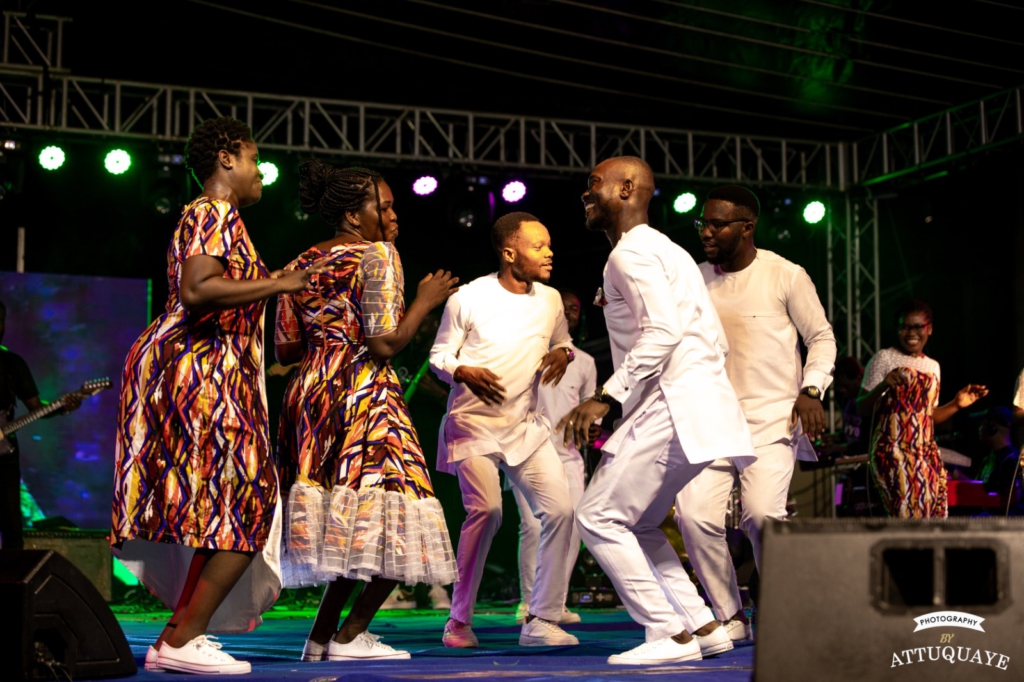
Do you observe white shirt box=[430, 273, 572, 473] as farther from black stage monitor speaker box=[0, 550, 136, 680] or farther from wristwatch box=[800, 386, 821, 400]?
black stage monitor speaker box=[0, 550, 136, 680]

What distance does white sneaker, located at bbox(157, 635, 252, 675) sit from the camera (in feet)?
12.2

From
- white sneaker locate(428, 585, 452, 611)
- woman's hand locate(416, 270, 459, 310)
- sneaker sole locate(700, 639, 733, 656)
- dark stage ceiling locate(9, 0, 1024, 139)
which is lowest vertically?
white sneaker locate(428, 585, 452, 611)

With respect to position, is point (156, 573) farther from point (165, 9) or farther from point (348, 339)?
point (165, 9)

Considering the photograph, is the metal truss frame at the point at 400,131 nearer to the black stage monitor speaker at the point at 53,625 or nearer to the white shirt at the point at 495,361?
the white shirt at the point at 495,361

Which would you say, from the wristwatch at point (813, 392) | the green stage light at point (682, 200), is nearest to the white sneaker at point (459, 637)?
the wristwatch at point (813, 392)

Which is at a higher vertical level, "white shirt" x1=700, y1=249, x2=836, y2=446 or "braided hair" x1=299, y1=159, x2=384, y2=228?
"braided hair" x1=299, y1=159, x2=384, y2=228

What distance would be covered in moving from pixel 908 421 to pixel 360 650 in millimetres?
4952

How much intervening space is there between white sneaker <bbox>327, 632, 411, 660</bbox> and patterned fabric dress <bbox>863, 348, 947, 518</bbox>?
4.71 meters

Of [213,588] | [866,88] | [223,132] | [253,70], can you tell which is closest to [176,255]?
[223,132]

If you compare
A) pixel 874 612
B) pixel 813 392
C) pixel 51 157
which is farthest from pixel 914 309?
pixel 51 157

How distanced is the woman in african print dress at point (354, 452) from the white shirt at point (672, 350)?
28.4 inches

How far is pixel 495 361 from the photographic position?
5.71 meters

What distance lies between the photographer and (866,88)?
10.7 m

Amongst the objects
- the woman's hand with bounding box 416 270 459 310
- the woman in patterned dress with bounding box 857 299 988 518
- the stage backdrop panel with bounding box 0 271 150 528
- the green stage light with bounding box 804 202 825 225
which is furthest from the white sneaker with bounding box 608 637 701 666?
the green stage light with bounding box 804 202 825 225
